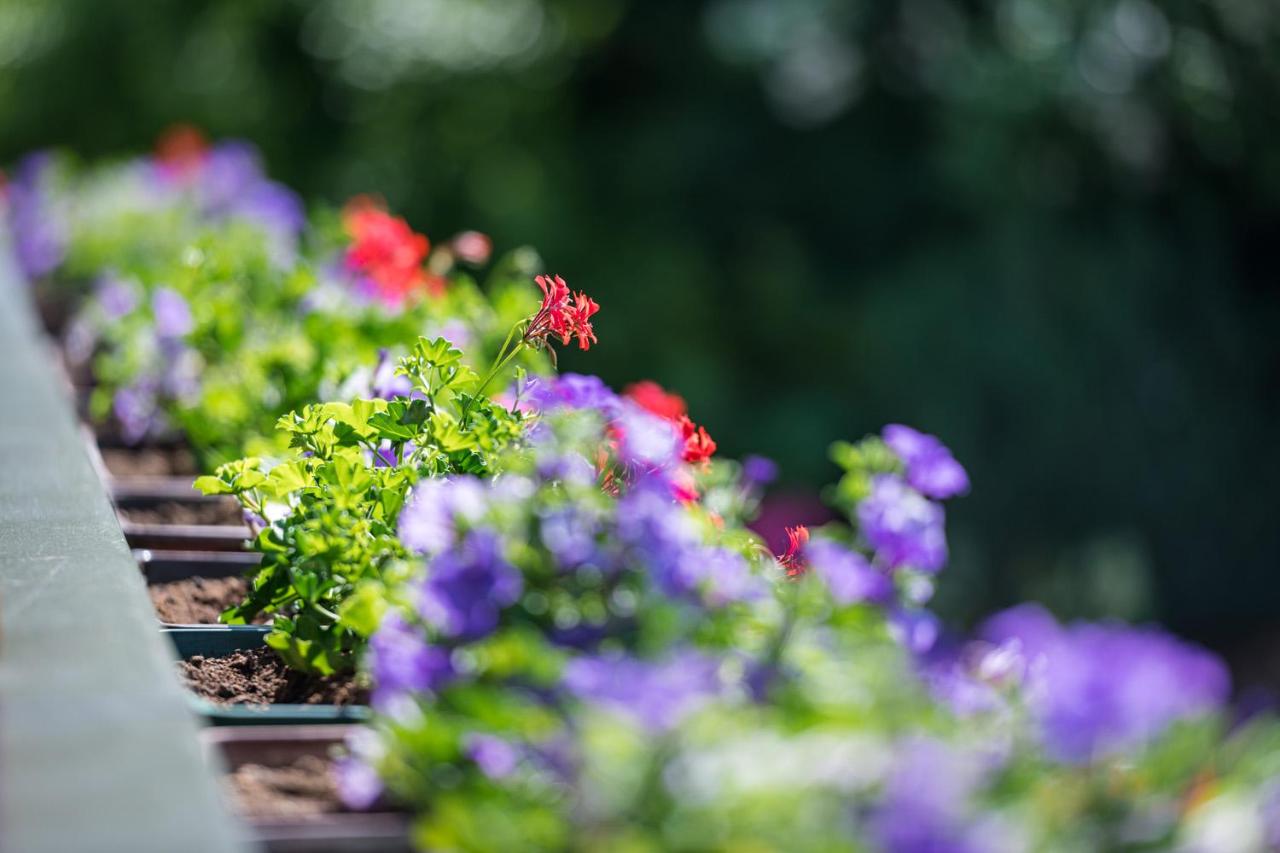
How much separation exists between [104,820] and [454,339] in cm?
164

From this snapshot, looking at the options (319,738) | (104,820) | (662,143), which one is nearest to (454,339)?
(319,738)

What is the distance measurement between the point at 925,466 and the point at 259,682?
0.79 meters

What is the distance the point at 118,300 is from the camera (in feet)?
11.2

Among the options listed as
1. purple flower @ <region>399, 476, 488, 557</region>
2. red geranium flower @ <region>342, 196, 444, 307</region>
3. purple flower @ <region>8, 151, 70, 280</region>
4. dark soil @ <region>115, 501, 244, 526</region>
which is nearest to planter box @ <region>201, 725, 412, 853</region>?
purple flower @ <region>399, 476, 488, 557</region>

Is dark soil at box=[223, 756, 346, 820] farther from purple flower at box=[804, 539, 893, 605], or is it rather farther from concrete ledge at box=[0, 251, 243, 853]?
purple flower at box=[804, 539, 893, 605]

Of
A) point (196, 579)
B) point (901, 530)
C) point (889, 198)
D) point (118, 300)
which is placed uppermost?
point (889, 198)

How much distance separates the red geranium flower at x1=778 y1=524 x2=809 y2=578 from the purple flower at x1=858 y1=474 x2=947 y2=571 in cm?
26

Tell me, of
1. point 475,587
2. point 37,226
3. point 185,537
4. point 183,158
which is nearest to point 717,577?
point 475,587

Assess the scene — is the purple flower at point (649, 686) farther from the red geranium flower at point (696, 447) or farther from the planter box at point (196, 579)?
the planter box at point (196, 579)

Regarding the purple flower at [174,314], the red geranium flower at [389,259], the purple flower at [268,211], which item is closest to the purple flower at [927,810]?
the red geranium flower at [389,259]

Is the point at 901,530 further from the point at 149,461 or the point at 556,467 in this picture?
the point at 149,461

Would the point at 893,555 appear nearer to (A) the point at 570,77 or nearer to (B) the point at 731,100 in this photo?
(B) the point at 731,100

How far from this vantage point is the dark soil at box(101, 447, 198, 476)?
3.01 meters

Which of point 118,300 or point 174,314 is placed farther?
point 118,300
